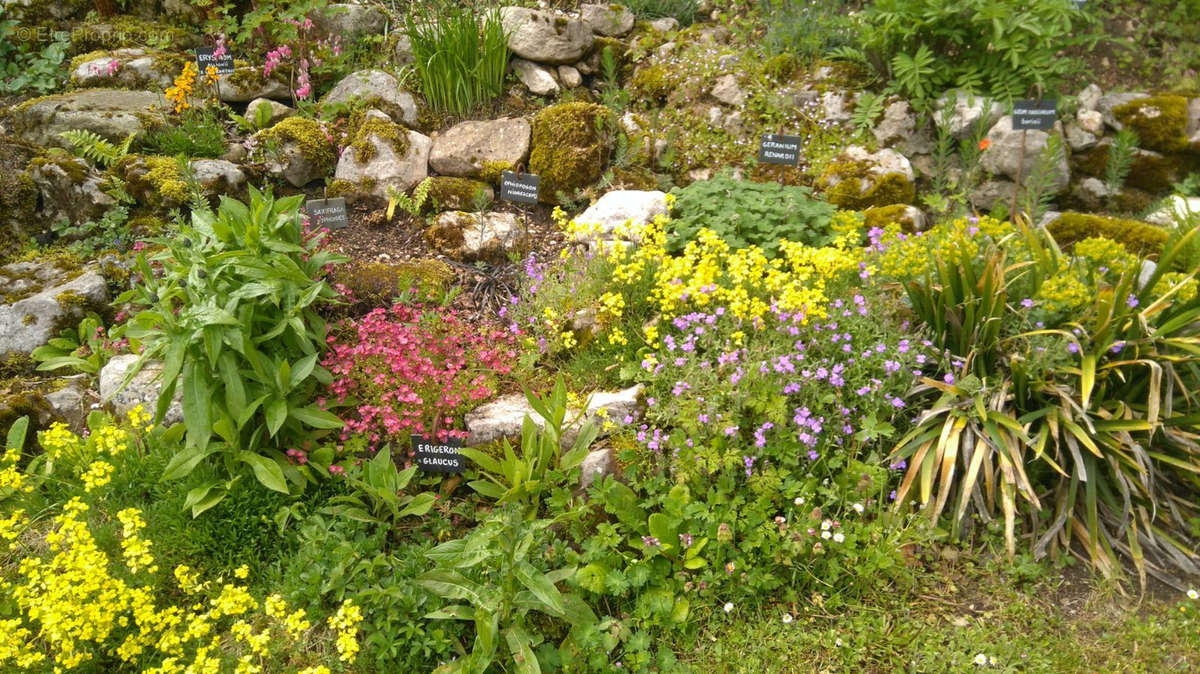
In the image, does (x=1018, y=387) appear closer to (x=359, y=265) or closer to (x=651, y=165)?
(x=651, y=165)

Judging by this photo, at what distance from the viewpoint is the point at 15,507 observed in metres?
3.75

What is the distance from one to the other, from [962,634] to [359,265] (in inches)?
151

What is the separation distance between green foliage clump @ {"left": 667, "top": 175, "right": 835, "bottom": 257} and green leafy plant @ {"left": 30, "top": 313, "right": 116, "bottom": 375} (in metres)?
3.42

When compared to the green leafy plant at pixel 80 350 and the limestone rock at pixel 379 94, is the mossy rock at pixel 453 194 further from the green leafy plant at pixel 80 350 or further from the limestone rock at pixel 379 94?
the green leafy plant at pixel 80 350

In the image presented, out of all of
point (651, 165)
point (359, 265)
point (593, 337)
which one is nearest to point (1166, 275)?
point (593, 337)

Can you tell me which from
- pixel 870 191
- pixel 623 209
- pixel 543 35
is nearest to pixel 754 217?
pixel 623 209

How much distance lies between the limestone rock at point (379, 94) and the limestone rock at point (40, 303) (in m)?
2.35

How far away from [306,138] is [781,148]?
353cm

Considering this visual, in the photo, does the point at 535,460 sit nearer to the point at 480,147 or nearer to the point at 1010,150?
the point at 480,147

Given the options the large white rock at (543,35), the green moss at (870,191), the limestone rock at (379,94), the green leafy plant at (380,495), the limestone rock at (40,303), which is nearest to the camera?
the green leafy plant at (380,495)

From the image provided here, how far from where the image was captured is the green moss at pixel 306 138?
5812mm

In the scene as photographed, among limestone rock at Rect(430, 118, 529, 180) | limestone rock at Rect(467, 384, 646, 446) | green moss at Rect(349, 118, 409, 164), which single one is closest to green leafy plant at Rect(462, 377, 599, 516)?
limestone rock at Rect(467, 384, 646, 446)

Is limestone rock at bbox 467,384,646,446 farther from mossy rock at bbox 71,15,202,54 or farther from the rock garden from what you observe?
mossy rock at bbox 71,15,202,54

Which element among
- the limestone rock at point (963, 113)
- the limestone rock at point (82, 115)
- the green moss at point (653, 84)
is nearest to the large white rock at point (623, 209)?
the green moss at point (653, 84)
